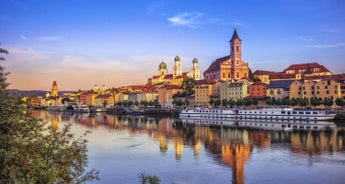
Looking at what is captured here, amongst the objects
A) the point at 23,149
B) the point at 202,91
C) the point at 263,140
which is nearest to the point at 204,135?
the point at 263,140

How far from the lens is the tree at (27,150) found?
5.98m

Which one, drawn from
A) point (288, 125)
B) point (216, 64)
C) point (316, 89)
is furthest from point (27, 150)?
point (216, 64)

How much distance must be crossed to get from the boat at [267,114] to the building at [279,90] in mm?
13866

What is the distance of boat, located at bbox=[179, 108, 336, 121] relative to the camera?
39188 millimetres

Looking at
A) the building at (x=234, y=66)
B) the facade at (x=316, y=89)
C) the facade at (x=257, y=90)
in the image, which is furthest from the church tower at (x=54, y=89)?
the facade at (x=316, y=89)

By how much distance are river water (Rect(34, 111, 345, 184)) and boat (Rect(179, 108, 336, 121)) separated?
37.0 ft

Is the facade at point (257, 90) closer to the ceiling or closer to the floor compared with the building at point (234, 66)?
closer to the floor

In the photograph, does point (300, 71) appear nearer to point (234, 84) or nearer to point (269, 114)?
point (234, 84)

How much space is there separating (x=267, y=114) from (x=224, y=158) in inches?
1033

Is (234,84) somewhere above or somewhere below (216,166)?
above

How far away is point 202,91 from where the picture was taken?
6750 cm

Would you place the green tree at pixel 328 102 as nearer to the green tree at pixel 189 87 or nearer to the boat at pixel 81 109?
the green tree at pixel 189 87

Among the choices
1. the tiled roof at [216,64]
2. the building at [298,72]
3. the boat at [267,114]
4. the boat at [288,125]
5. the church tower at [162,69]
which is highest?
the church tower at [162,69]

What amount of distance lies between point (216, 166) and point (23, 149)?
1126 centimetres
